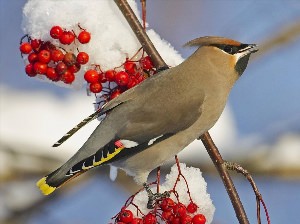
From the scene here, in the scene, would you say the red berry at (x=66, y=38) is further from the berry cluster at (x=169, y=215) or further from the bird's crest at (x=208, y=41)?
the berry cluster at (x=169, y=215)

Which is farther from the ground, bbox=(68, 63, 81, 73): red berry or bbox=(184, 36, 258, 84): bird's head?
bbox=(68, 63, 81, 73): red berry

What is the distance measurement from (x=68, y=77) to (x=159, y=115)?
0.32 metres

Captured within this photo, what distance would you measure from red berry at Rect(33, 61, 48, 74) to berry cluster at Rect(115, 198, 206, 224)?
51 cm

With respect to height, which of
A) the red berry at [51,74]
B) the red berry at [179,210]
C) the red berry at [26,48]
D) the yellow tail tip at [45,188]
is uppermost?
the red berry at [26,48]

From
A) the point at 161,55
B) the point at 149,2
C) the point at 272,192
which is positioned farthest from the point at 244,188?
the point at 161,55

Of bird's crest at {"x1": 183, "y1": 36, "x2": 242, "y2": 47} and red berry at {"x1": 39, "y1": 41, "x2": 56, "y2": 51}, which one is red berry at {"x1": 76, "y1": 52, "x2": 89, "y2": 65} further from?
bird's crest at {"x1": 183, "y1": 36, "x2": 242, "y2": 47}

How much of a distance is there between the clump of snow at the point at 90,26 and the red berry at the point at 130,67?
2cm

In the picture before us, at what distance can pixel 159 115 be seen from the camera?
2.83 m

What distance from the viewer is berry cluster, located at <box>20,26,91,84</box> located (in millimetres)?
2844

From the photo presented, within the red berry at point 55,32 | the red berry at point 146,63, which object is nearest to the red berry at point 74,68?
the red berry at point 55,32

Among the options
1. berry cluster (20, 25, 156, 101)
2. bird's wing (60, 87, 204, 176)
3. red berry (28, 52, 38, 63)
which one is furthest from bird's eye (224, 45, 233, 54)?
red berry (28, 52, 38, 63)

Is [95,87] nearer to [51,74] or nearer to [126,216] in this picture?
[51,74]

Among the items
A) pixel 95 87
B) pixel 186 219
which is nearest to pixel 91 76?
pixel 95 87

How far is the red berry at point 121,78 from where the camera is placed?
2855mm
